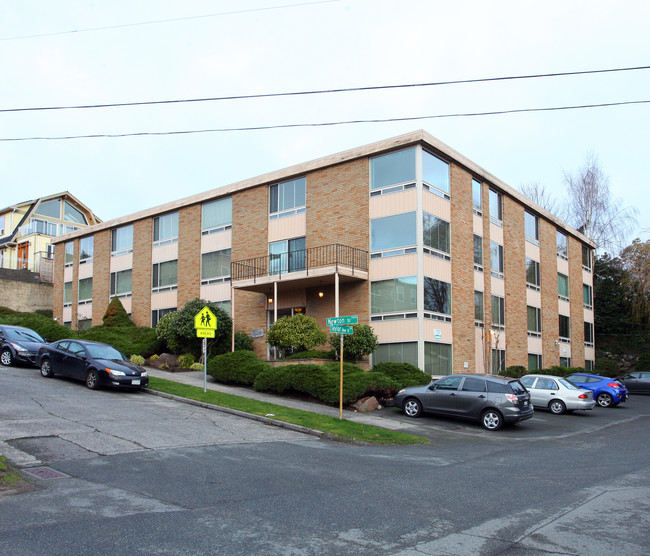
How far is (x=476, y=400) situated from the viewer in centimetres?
1686

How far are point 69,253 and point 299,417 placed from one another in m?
28.4

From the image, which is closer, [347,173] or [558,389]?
[558,389]

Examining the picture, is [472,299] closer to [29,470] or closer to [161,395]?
[161,395]

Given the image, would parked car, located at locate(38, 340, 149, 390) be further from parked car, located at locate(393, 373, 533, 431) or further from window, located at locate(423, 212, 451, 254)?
window, located at locate(423, 212, 451, 254)

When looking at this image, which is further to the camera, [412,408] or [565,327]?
[565,327]

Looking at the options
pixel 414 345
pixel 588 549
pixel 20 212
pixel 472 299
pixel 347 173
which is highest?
pixel 20 212

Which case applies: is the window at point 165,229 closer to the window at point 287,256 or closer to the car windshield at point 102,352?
the window at point 287,256

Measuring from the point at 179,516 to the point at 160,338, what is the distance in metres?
21.3

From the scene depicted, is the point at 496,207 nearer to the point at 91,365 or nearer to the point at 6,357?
the point at 91,365

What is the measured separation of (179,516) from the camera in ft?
21.7

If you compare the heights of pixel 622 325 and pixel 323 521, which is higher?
pixel 622 325

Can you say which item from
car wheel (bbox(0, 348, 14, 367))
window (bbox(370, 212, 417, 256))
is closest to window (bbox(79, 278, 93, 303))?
car wheel (bbox(0, 348, 14, 367))

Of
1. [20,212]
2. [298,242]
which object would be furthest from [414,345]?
[20,212]

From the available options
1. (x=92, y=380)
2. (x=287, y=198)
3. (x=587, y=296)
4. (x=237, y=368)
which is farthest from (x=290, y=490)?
(x=587, y=296)
